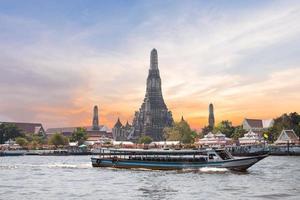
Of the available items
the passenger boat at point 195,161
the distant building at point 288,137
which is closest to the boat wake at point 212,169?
the passenger boat at point 195,161

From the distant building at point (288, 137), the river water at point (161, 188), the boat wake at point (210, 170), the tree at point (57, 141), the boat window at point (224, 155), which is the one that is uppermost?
the tree at point (57, 141)

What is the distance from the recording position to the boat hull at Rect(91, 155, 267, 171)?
59875 mm

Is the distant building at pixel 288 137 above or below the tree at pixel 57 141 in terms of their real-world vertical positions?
below

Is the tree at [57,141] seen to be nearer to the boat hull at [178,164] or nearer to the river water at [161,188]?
the boat hull at [178,164]

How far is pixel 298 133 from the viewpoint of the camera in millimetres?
158000

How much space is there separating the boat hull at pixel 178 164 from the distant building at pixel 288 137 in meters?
94.3

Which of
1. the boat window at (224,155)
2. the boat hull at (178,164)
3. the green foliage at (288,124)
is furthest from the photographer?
the green foliage at (288,124)

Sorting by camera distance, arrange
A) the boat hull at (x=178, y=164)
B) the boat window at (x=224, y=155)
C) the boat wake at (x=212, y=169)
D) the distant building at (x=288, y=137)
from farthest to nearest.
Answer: the distant building at (x=288, y=137) → the boat window at (x=224, y=155) → the boat hull at (x=178, y=164) → the boat wake at (x=212, y=169)

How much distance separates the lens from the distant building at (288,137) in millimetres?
151375

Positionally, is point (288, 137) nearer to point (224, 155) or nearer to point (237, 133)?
point (237, 133)

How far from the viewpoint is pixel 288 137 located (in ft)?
497

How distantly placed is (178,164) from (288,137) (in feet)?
321

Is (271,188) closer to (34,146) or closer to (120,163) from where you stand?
(120,163)

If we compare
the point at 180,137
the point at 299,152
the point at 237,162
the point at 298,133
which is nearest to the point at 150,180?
the point at 237,162
